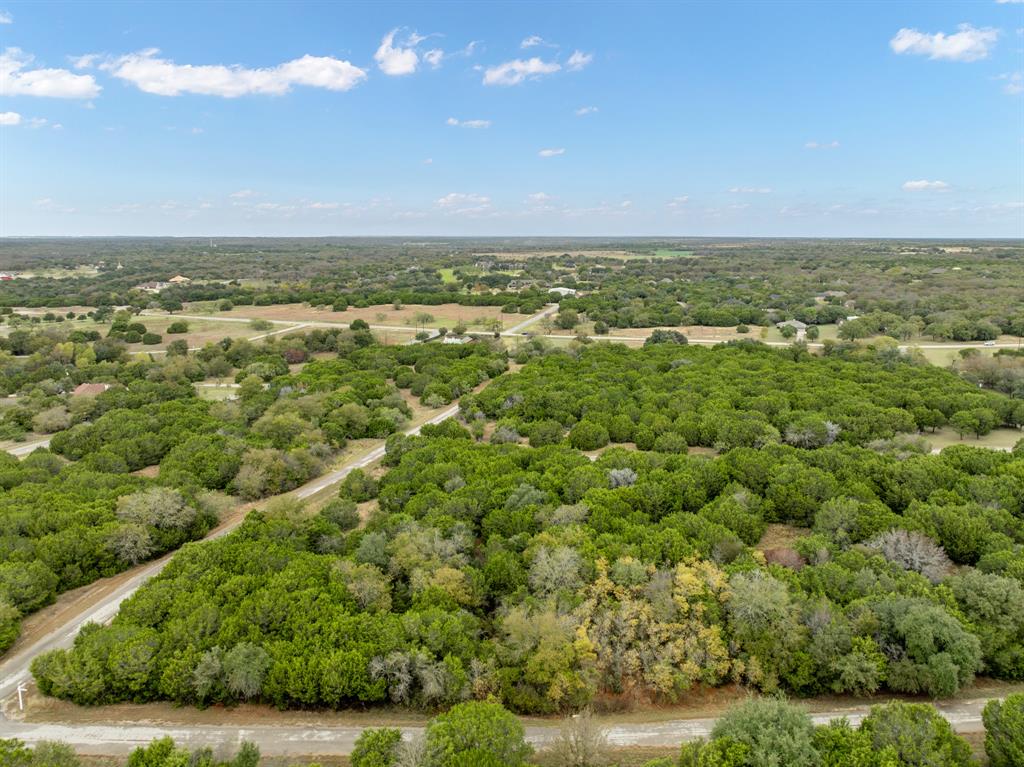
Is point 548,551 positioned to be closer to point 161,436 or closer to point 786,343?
point 161,436

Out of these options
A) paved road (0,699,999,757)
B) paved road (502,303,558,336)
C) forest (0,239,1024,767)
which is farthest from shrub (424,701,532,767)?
paved road (502,303,558,336)

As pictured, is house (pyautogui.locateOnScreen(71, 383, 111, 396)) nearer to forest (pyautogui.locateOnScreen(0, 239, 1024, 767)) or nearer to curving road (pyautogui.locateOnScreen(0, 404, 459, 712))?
forest (pyautogui.locateOnScreen(0, 239, 1024, 767))

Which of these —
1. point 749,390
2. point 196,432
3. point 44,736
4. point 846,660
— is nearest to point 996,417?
point 749,390

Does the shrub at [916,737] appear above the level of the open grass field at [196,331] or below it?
below

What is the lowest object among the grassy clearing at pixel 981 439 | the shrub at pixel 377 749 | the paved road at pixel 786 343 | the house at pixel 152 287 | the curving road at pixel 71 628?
the curving road at pixel 71 628

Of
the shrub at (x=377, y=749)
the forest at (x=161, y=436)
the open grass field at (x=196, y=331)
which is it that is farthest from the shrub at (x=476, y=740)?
the open grass field at (x=196, y=331)

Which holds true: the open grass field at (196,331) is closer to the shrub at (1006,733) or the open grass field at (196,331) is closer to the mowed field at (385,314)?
the mowed field at (385,314)
